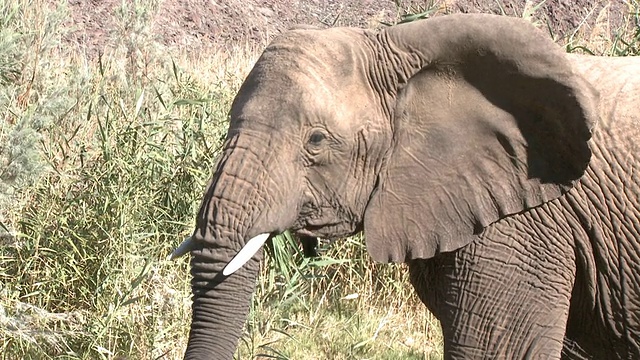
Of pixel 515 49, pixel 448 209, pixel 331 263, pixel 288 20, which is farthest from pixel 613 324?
pixel 288 20

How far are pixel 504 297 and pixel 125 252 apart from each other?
2765 millimetres

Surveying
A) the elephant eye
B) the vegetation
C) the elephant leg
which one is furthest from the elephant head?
the vegetation

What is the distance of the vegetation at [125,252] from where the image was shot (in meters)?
6.80

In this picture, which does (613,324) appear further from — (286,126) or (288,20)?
(288,20)

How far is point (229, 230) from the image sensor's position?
4207 mm

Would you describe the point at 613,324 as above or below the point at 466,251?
below

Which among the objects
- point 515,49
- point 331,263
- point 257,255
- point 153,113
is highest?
point 515,49

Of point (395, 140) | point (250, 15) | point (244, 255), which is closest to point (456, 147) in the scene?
point (395, 140)

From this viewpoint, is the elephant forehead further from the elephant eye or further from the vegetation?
the vegetation

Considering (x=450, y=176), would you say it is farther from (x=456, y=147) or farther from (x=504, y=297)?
(x=504, y=297)

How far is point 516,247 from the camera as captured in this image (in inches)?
186

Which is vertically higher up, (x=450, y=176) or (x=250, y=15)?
(x=450, y=176)

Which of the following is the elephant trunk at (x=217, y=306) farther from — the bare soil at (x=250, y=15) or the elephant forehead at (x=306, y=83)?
the bare soil at (x=250, y=15)

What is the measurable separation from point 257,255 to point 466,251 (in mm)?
804
